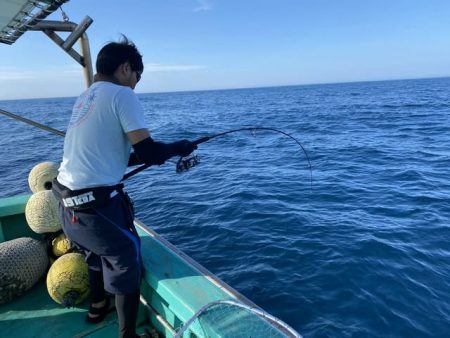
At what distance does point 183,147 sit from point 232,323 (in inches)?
47.8

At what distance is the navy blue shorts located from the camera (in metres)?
2.23

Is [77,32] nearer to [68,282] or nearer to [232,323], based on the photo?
[68,282]

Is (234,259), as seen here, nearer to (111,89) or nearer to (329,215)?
(329,215)

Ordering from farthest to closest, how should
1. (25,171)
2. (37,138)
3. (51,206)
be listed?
(37,138) < (25,171) < (51,206)

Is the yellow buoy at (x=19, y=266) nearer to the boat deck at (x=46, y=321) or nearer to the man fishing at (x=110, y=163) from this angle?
the boat deck at (x=46, y=321)

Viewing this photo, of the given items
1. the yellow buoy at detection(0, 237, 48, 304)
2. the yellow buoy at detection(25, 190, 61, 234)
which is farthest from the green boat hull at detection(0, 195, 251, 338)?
the yellow buoy at detection(25, 190, 61, 234)

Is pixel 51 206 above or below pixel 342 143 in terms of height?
above

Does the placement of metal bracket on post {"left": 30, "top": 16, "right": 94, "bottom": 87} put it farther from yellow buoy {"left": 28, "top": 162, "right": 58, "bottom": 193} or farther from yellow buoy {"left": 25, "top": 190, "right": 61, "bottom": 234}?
yellow buoy {"left": 25, "top": 190, "right": 61, "bottom": 234}

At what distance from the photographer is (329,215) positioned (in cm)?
709

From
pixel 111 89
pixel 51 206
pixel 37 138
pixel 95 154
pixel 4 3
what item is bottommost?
pixel 37 138

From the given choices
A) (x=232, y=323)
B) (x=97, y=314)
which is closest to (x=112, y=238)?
(x=232, y=323)

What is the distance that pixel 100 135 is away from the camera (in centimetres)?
208

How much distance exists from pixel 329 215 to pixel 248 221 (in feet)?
5.48

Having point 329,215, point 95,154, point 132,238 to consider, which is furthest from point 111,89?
point 329,215
